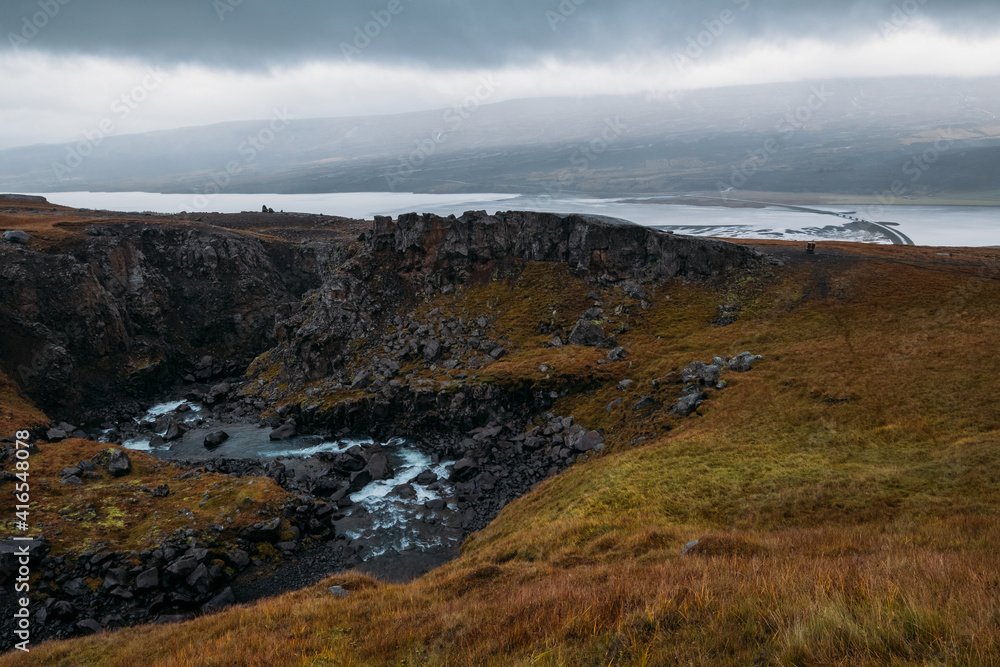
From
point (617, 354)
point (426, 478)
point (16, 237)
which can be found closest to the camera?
point (426, 478)

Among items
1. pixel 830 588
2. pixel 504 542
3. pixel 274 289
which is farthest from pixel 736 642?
pixel 274 289

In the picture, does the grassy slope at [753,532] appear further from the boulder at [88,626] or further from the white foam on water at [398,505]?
the boulder at [88,626]

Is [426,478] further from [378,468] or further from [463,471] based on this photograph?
[378,468]

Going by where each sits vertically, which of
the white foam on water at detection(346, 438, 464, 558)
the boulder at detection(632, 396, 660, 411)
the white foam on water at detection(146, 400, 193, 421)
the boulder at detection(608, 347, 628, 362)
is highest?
the boulder at detection(608, 347, 628, 362)

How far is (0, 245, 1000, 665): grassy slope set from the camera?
378 inches

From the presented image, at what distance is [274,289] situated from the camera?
9044 cm

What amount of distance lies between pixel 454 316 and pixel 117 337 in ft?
151

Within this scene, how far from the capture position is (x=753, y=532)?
21.5m

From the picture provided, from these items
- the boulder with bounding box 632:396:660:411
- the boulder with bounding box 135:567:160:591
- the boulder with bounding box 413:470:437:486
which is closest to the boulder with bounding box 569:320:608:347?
the boulder with bounding box 632:396:660:411

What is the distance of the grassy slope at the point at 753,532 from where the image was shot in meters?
9.59

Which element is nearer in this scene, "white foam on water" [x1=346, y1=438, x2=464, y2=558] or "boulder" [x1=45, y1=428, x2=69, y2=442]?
"white foam on water" [x1=346, y1=438, x2=464, y2=558]

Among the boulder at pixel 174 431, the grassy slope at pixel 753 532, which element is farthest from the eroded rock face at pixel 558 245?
the boulder at pixel 174 431

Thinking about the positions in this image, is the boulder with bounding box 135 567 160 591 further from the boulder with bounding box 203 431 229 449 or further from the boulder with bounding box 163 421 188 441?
the boulder with bounding box 163 421 188 441

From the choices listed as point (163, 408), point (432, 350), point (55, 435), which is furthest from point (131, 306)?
point (432, 350)
